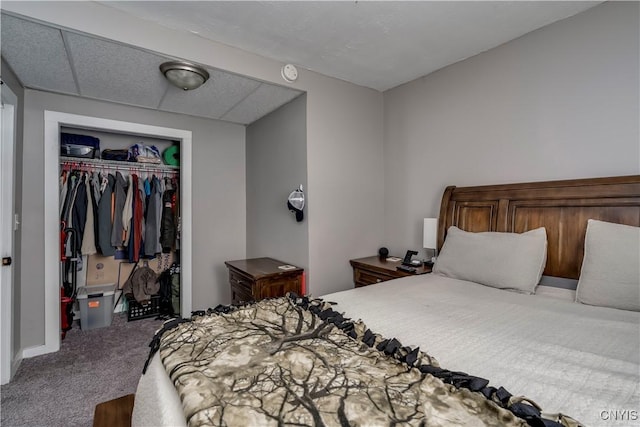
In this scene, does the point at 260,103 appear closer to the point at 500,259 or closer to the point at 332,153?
the point at 332,153

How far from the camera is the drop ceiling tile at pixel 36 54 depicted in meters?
1.74

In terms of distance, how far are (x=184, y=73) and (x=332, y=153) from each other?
1.37m

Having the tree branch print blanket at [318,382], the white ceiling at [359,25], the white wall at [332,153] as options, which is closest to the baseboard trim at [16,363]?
the white wall at [332,153]

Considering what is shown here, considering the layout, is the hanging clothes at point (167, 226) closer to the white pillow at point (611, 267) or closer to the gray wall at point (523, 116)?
the gray wall at point (523, 116)

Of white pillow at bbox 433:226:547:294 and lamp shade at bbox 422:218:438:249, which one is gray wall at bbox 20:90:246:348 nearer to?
lamp shade at bbox 422:218:438:249

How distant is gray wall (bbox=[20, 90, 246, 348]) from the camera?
8.36ft

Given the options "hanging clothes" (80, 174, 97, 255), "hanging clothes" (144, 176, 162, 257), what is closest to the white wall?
"hanging clothes" (144, 176, 162, 257)

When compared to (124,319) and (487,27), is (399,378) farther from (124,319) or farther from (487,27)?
(124,319)

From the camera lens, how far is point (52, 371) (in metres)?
2.30

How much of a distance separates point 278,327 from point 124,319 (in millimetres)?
3156

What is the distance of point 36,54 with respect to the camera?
2016mm

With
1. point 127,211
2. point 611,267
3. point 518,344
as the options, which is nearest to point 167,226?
point 127,211

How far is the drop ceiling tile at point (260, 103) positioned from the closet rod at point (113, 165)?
1.03 m

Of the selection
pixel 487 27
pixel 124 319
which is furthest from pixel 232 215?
pixel 487 27
